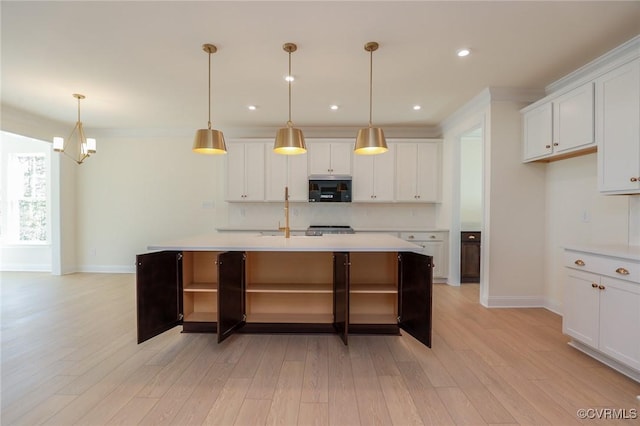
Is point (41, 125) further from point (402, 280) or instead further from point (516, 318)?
point (516, 318)

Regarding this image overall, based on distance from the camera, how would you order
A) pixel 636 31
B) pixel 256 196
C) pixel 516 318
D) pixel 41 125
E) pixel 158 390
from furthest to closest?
pixel 256 196 < pixel 41 125 < pixel 516 318 < pixel 636 31 < pixel 158 390

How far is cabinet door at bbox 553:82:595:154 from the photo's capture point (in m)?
2.56

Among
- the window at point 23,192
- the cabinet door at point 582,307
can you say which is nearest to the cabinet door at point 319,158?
the cabinet door at point 582,307

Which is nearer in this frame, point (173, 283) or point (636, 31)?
point (636, 31)

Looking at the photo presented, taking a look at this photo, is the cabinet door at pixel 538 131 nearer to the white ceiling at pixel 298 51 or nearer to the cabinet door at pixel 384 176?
the white ceiling at pixel 298 51

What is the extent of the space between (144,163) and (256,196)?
7.34 feet

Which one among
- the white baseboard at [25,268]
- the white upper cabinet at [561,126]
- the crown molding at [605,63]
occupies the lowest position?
the white baseboard at [25,268]

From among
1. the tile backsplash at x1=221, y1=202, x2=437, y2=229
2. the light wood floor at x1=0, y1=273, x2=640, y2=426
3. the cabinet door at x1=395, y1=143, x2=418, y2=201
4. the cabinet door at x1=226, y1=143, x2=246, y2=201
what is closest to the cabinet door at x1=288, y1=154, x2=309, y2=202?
the tile backsplash at x1=221, y1=202, x2=437, y2=229

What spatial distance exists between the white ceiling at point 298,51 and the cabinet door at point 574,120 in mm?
362

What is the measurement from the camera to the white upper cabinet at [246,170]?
192 inches

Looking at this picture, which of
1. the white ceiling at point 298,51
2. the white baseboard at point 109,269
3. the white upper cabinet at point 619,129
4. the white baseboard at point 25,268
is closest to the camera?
the white ceiling at point 298,51

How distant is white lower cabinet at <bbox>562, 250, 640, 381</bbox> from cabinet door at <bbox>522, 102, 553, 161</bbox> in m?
1.28

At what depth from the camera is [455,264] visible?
4.58 meters

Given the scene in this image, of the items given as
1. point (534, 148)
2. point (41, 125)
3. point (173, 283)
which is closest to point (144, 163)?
point (41, 125)
